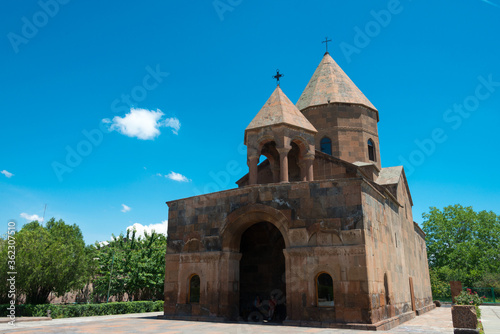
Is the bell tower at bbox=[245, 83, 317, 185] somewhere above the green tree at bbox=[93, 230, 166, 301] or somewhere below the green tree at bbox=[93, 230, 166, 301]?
above

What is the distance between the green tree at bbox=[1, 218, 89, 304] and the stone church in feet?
22.0

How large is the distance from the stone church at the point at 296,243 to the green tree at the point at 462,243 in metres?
19.3

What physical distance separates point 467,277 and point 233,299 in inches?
1120

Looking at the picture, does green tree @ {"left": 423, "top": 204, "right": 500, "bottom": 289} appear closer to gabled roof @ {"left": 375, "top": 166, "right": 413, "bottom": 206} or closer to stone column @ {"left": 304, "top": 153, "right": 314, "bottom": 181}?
gabled roof @ {"left": 375, "top": 166, "right": 413, "bottom": 206}

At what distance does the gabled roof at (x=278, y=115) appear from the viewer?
12938 millimetres

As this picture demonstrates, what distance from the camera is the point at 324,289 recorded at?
993 cm

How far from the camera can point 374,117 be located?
59.0 feet

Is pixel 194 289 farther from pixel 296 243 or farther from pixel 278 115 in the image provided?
pixel 278 115

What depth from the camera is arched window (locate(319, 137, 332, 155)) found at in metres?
17.1

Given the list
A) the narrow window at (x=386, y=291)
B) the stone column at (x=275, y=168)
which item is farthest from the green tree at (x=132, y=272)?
the narrow window at (x=386, y=291)

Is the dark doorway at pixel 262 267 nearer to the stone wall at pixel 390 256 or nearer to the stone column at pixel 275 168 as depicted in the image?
the stone column at pixel 275 168

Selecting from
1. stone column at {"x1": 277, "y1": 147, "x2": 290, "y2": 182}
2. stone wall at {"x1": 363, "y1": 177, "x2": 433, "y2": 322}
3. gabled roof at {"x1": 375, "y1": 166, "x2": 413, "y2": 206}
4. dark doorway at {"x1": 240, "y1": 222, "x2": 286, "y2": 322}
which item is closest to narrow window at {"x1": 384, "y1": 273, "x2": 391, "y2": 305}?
stone wall at {"x1": 363, "y1": 177, "x2": 433, "y2": 322}

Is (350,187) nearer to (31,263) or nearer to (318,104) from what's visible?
(318,104)

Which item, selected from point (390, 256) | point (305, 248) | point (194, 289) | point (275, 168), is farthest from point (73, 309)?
point (390, 256)
